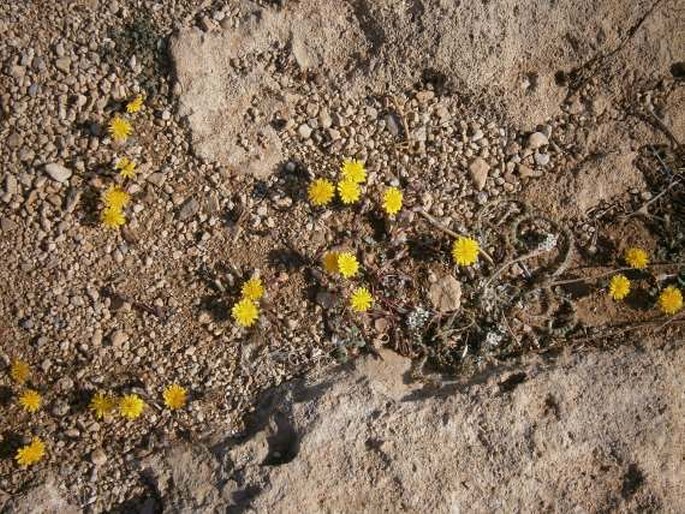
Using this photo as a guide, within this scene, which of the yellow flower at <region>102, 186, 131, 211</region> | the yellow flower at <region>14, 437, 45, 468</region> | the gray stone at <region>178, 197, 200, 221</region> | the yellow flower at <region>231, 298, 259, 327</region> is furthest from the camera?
the gray stone at <region>178, 197, 200, 221</region>

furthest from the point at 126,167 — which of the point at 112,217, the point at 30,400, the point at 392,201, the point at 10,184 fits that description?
the point at 392,201

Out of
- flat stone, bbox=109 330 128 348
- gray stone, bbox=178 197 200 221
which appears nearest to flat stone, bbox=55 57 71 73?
gray stone, bbox=178 197 200 221

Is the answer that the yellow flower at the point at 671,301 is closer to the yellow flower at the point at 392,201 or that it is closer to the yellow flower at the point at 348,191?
the yellow flower at the point at 392,201

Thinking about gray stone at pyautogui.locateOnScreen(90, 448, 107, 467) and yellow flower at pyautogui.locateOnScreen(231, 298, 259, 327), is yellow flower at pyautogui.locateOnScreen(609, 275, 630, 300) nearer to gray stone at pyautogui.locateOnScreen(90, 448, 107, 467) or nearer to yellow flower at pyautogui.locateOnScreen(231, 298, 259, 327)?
yellow flower at pyautogui.locateOnScreen(231, 298, 259, 327)

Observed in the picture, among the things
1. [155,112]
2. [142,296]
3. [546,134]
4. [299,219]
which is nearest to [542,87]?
[546,134]

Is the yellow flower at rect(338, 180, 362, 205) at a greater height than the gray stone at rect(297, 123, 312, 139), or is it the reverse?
the gray stone at rect(297, 123, 312, 139)

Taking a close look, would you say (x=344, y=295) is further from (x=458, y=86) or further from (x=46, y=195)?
(x=46, y=195)
